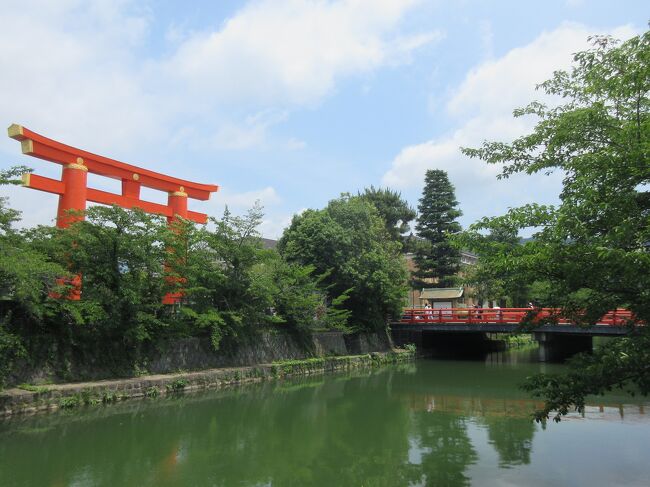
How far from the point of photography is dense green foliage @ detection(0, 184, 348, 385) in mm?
12695

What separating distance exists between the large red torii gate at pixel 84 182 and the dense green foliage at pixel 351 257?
20.8 feet

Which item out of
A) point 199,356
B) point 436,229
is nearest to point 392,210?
point 436,229

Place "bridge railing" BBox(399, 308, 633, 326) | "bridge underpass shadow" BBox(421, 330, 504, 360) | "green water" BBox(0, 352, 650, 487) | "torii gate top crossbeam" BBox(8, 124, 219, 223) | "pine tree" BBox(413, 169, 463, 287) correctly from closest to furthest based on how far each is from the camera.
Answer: "green water" BBox(0, 352, 650, 487) → "torii gate top crossbeam" BBox(8, 124, 219, 223) → "bridge railing" BBox(399, 308, 633, 326) → "bridge underpass shadow" BBox(421, 330, 504, 360) → "pine tree" BBox(413, 169, 463, 287)

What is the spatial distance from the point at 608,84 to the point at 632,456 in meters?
6.60

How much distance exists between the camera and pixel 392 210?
38.3m

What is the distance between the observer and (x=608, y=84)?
5434 mm

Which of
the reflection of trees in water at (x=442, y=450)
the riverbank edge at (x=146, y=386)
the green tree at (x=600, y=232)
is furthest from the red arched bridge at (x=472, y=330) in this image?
the green tree at (x=600, y=232)

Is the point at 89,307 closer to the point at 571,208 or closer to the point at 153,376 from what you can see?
the point at 153,376

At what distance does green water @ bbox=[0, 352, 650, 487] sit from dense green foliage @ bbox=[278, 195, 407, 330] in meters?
9.56

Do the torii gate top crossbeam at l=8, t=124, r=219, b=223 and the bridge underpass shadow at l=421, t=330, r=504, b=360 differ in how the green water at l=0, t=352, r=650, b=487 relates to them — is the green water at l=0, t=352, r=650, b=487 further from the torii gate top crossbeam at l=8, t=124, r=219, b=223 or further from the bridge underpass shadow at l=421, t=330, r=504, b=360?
the bridge underpass shadow at l=421, t=330, r=504, b=360

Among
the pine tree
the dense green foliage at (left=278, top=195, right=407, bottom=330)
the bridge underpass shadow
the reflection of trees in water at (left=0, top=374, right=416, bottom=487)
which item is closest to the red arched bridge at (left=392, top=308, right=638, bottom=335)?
the bridge underpass shadow

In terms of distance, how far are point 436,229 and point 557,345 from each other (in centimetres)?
1064

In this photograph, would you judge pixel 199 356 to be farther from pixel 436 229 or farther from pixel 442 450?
pixel 436 229

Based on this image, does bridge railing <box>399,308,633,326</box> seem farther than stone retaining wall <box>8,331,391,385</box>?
Yes
